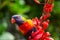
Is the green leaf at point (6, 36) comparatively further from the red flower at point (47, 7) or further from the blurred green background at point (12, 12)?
the red flower at point (47, 7)

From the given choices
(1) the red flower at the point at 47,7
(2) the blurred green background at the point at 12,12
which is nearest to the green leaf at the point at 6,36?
(2) the blurred green background at the point at 12,12

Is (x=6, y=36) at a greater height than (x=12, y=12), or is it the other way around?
(x=12, y=12)

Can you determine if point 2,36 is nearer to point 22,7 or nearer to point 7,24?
point 7,24

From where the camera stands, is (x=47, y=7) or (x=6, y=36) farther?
(x=6, y=36)

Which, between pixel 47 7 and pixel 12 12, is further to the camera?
pixel 12 12

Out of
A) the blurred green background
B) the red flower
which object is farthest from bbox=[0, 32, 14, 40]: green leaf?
the red flower

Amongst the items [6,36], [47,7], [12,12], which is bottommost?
[6,36]

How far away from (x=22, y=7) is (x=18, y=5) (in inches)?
1.7

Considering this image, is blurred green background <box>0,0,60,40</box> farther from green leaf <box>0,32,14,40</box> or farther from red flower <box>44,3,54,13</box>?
red flower <box>44,3,54,13</box>

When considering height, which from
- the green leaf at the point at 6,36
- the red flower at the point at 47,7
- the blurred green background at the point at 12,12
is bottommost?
the green leaf at the point at 6,36

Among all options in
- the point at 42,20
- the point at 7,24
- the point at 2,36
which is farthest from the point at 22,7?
the point at 42,20

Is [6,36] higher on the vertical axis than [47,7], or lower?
lower

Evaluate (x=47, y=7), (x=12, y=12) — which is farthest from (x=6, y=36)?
(x=47, y=7)

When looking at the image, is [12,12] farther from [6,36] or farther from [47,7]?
[47,7]
